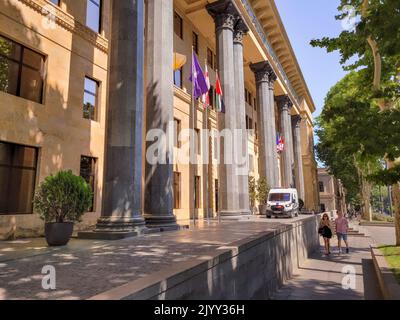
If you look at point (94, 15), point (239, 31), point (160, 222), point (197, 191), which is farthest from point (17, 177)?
point (239, 31)

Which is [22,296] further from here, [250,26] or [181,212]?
[250,26]

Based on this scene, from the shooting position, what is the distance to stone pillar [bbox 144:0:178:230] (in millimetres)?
12891

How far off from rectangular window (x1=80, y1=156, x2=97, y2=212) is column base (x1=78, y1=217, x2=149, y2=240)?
544 cm

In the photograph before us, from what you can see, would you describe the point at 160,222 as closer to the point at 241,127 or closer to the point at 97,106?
the point at 97,106

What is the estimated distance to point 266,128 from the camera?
29922mm

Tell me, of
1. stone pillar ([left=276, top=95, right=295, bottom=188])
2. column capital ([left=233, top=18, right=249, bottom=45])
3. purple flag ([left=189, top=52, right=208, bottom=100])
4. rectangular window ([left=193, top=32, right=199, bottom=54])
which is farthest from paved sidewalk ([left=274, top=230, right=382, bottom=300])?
rectangular window ([left=193, top=32, right=199, bottom=54])

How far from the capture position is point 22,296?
406cm

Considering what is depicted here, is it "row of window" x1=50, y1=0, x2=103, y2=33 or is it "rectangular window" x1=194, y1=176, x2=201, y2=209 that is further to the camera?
"rectangular window" x1=194, y1=176, x2=201, y2=209

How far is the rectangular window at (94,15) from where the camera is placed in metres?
16.3

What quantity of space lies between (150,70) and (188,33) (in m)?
13.7

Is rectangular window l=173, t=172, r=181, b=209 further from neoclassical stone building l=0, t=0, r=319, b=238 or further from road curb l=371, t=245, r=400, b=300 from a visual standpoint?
road curb l=371, t=245, r=400, b=300

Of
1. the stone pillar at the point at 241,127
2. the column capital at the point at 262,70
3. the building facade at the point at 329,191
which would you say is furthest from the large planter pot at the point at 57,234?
the building facade at the point at 329,191

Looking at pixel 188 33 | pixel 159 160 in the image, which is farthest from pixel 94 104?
pixel 188 33

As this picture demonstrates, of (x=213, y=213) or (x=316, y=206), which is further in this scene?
(x=316, y=206)
